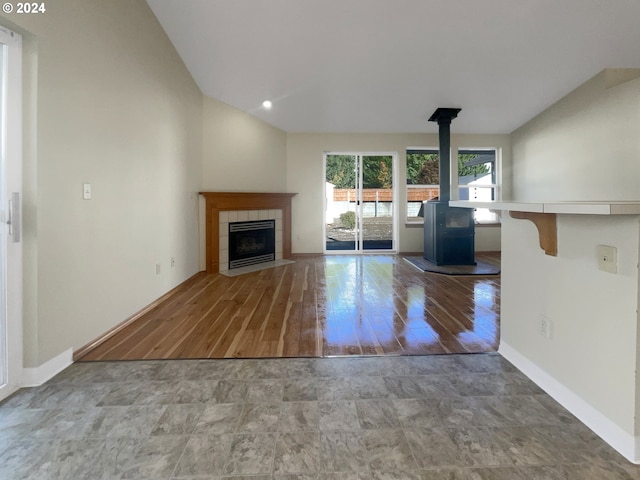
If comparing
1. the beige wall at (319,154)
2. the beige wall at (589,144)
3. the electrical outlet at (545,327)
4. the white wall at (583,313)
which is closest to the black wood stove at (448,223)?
the beige wall at (319,154)

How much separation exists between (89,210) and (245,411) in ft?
5.74

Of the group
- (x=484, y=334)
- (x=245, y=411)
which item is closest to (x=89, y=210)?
(x=245, y=411)

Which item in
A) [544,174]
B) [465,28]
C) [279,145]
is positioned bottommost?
[544,174]

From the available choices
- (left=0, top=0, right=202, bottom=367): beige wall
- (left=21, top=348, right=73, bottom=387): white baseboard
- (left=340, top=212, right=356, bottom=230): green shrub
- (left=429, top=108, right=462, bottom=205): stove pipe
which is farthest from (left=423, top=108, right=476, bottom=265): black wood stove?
(left=21, top=348, right=73, bottom=387): white baseboard

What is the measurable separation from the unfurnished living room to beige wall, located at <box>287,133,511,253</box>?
517 mm

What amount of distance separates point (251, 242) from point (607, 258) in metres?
4.88

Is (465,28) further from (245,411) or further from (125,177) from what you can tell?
(245,411)

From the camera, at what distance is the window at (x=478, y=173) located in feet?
22.1

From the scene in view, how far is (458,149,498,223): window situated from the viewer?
673cm

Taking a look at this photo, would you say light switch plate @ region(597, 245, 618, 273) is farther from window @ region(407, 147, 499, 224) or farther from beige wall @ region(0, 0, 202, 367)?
window @ region(407, 147, 499, 224)

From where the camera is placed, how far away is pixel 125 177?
285 centimetres

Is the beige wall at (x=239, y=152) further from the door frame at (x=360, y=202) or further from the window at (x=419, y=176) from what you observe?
the window at (x=419, y=176)

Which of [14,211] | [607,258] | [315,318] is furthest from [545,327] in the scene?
[14,211]

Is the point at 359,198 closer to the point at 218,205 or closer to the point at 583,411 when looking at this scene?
the point at 218,205
